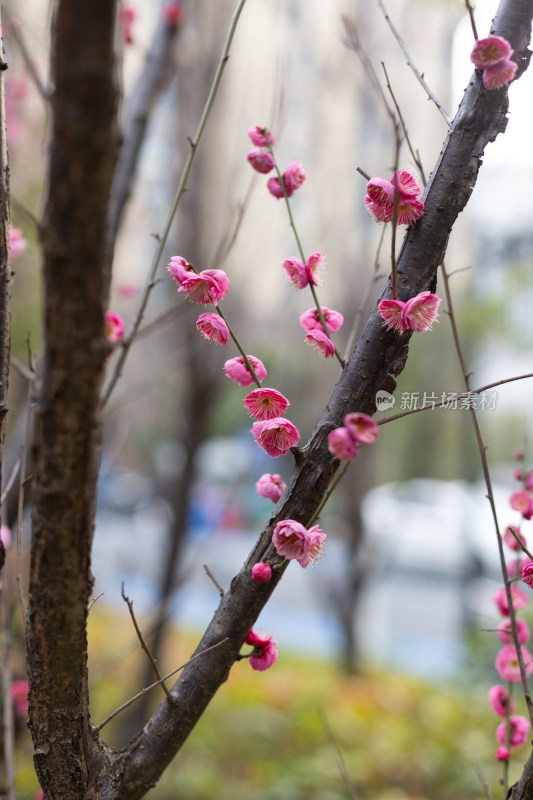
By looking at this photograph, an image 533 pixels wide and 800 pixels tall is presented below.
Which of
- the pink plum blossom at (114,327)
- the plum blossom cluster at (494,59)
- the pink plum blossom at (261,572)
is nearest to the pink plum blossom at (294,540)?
the pink plum blossom at (261,572)

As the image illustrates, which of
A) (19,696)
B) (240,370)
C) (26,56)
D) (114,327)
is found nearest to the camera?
(240,370)

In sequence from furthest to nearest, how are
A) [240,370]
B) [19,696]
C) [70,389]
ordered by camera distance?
[19,696], [240,370], [70,389]

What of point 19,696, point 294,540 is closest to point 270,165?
point 294,540

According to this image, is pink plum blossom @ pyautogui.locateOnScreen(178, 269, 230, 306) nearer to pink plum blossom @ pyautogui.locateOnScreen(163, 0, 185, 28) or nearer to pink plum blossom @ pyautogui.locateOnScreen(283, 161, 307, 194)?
pink plum blossom @ pyautogui.locateOnScreen(283, 161, 307, 194)

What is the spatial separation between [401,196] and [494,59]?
0.17 m

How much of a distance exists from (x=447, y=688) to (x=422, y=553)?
4344 millimetres

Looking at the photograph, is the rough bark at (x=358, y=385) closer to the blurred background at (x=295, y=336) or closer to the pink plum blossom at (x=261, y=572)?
the pink plum blossom at (x=261, y=572)

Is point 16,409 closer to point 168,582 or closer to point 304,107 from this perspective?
point 168,582

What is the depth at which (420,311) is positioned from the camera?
66 cm

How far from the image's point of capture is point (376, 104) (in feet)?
13.1

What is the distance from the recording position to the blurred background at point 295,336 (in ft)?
9.07

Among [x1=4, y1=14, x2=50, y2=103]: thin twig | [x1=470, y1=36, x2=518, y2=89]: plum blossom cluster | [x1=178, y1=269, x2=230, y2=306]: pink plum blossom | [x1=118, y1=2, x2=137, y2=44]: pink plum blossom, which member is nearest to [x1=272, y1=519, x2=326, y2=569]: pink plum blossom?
[x1=178, y1=269, x2=230, y2=306]: pink plum blossom

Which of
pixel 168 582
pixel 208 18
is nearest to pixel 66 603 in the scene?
pixel 168 582

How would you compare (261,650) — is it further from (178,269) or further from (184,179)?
(184,179)
